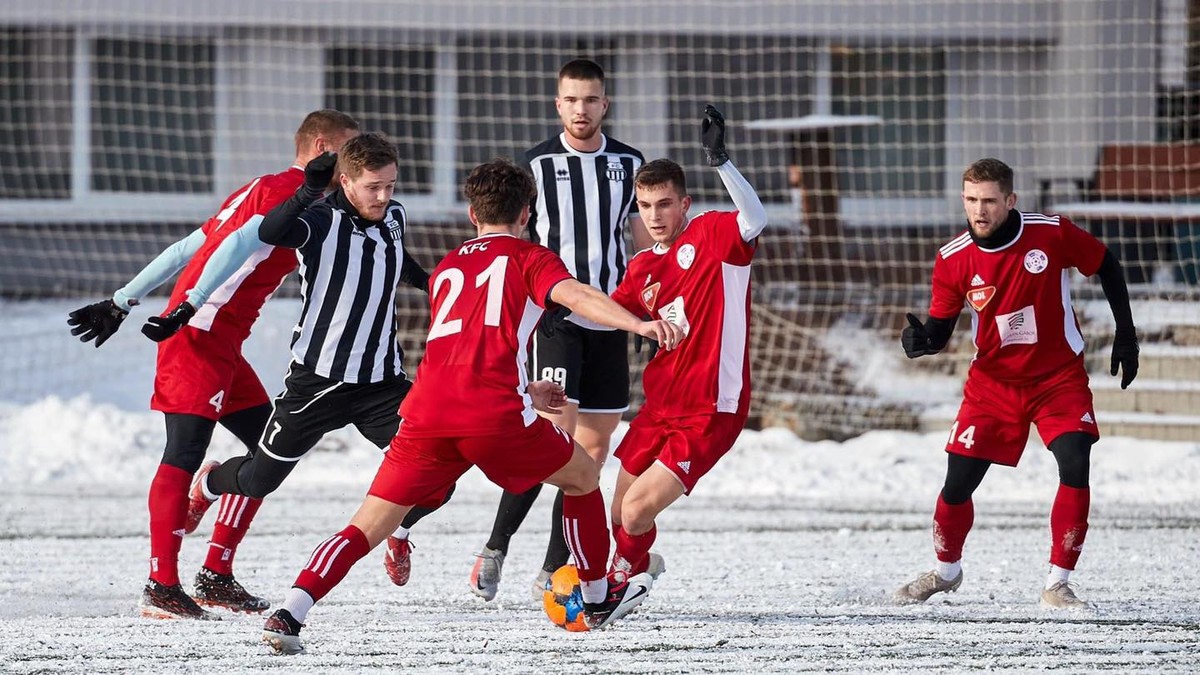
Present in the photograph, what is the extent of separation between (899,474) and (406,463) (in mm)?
5552

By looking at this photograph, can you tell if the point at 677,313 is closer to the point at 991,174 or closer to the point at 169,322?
the point at 991,174

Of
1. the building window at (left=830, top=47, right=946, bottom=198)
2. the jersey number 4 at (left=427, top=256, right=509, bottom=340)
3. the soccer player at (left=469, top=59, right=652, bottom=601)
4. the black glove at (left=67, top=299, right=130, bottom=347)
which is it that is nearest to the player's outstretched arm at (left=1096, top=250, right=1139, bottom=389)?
the soccer player at (left=469, top=59, right=652, bottom=601)

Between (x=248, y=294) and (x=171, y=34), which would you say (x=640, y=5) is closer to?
(x=171, y=34)

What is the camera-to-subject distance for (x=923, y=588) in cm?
601

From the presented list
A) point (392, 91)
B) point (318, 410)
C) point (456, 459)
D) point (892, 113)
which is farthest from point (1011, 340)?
point (392, 91)

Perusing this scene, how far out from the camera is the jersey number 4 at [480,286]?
198 inches

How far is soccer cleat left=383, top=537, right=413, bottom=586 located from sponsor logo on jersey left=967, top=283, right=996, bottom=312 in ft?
7.72

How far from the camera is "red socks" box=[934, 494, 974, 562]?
19.9 feet

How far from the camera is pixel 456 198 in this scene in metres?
14.7

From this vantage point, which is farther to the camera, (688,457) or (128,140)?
(128,140)

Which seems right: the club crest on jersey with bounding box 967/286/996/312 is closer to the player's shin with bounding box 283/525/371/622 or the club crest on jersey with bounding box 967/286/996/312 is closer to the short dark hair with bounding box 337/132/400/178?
the short dark hair with bounding box 337/132/400/178

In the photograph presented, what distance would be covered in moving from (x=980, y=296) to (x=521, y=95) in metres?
9.36

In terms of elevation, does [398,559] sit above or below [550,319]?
below

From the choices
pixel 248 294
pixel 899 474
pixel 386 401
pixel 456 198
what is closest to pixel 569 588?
pixel 386 401
